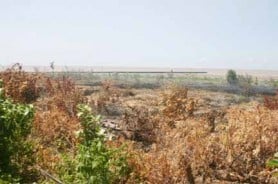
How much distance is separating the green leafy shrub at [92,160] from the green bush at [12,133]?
46.4 inches

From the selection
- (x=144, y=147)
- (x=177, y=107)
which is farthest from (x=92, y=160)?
(x=177, y=107)

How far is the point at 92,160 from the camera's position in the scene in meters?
11.0

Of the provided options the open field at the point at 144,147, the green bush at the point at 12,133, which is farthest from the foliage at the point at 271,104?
the green bush at the point at 12,133

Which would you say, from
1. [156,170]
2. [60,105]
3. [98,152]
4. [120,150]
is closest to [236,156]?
[156,170]

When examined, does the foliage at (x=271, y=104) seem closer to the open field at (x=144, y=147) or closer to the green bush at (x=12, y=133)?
the open field at (x=144, y=147)

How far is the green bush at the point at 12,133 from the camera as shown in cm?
1071

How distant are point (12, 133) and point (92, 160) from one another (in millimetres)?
1967

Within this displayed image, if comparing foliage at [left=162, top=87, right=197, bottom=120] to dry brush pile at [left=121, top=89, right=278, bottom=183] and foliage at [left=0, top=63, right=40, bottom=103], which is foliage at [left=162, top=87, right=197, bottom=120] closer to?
dry brush pile at [left=121, top=89, right=278, bottom=183]

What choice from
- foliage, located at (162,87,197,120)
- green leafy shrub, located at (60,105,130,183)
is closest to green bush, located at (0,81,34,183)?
green leafy shrub, located at (60,105,130,183)

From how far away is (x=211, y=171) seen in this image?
15.7 metres

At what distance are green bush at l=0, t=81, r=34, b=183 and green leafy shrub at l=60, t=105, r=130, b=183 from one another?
46.4 inches

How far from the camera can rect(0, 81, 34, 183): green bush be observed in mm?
10711

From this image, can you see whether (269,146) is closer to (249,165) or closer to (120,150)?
(249,165)

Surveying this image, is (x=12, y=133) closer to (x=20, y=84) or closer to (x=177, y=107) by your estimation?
(x=177, y=107)
